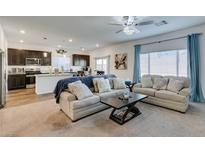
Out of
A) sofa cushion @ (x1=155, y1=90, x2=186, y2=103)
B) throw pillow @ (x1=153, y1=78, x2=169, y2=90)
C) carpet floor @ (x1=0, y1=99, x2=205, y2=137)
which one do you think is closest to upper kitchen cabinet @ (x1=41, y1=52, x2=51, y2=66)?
carpet floor @ (x1=0, y1=99, x2=205, y2=137)

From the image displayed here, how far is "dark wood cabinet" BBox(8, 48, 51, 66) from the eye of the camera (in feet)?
21.5

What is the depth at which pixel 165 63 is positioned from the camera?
5.11 m

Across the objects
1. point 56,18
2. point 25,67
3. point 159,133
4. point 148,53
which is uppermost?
point 56,18

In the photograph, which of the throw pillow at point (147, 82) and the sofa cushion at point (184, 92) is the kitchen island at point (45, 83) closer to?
the throw pillow at point (147, 82)

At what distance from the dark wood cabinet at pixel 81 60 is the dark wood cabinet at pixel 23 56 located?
79.1 inches

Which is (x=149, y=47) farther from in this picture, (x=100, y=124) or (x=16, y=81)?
(x=16, y=81)

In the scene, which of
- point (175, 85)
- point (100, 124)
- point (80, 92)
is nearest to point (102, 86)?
point (80, 92)

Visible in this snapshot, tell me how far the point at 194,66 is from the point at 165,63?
3.62 feet

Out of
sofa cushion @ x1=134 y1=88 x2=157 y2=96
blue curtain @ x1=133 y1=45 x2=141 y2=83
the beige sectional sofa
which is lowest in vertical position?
the beige sectional sofa

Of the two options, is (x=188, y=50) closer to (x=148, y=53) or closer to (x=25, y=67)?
(x=148, y=53)

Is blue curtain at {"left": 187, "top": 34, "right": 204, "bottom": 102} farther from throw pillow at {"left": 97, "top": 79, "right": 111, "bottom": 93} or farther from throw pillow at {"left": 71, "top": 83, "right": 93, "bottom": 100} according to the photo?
throw pillow at {"left": 71, "top": 83, "right": 93, "bottom": 100}
